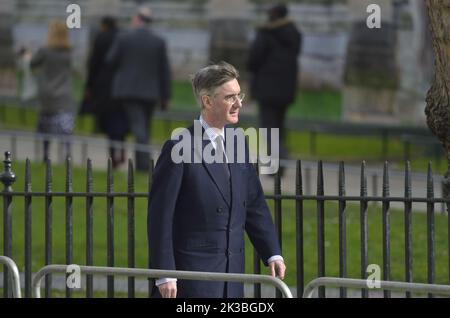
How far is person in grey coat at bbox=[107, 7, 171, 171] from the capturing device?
672 inches

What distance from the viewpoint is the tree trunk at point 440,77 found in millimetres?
7793

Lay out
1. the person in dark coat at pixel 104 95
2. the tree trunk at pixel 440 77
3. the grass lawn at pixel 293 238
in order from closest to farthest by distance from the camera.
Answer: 1. the tree trunk at pixel 440 77
2. the grass lawn at pixel 293 238
3. the person in dark coat at pixel 104 95

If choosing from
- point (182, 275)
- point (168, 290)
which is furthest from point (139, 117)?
point (182, 275)

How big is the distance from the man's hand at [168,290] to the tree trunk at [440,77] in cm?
154

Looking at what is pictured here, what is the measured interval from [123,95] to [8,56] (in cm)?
622

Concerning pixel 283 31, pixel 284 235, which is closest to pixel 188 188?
pixel 284 235

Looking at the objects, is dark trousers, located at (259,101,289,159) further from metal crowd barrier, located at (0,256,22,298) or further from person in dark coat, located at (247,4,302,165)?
metal crowd barrier, located at (0,256,22,298)

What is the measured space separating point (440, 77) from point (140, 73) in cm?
934

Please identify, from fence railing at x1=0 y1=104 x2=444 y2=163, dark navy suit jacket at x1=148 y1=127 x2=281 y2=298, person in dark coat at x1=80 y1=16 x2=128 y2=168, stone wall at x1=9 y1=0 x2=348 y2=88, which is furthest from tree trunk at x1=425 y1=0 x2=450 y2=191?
stone wall at x1=9 y1=0 x2=348 y2=88

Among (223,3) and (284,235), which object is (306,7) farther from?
(284,235)

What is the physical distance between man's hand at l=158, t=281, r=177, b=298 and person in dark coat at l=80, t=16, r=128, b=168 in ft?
35.6

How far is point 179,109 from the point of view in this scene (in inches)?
847

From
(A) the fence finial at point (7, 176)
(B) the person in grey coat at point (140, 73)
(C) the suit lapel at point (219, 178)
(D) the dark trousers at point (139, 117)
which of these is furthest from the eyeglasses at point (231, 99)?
(D) the dark trousers at point (139, 117)

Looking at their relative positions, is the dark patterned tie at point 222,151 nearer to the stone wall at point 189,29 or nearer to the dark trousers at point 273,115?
the dark trousers at point 273,115
